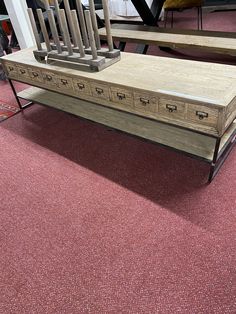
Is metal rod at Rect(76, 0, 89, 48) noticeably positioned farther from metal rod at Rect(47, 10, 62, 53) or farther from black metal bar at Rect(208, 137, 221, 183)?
black metal bar at Rect(208, 137, 221, 183)

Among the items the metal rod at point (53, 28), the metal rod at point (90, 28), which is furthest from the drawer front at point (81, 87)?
the metal rod at point (53, 28)

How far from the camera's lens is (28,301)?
107 centimetres

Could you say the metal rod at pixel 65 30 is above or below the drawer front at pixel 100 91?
above

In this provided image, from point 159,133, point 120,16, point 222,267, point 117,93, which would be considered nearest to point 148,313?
point 222,267

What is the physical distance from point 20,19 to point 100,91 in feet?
7.93

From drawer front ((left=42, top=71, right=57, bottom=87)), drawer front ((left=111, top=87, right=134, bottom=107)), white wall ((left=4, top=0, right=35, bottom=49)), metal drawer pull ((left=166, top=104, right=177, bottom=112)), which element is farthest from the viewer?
white wall ((left=4, top=0, right=35, bottom=49))

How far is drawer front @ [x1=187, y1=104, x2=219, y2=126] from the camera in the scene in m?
1.19

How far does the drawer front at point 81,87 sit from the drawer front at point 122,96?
203 millimetres

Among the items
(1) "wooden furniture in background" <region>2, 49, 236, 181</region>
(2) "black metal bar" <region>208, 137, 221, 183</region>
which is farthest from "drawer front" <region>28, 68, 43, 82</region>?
(2) "black metal bar" <region>208, 137, 221, 183</region>

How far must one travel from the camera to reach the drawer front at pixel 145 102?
1.35 meters

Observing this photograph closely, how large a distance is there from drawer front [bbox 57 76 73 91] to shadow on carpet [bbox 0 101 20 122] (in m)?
0.80

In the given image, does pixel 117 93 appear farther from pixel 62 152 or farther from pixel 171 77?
pixel 62 152

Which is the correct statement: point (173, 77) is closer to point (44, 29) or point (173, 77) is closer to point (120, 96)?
point (120, 96)

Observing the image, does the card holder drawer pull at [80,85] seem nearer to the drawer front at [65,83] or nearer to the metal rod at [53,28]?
the drawer front at [65,83]
